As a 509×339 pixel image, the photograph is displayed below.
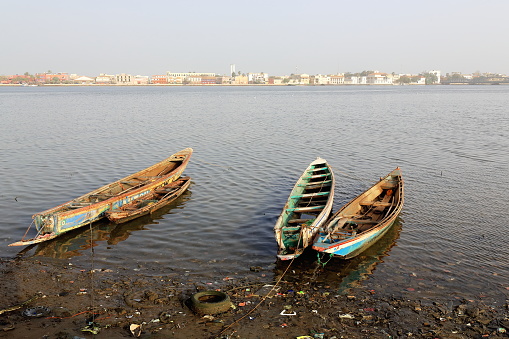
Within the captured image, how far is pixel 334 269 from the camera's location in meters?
13.2

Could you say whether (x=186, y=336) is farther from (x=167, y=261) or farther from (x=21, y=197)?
(x=21, y=197)

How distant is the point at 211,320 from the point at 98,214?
8.31 m

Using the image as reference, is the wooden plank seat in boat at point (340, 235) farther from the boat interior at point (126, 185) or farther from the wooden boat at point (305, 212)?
the boat interior at point (126, 185)

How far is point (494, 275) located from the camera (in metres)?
12.8

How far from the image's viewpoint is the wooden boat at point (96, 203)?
1469cm

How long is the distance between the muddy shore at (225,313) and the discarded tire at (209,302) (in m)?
0.17

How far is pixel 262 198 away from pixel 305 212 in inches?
166

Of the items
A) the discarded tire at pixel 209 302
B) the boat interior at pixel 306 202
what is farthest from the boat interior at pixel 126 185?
the discarded tire at pixel 209 302

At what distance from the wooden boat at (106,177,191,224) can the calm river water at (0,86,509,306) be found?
418 millimetres

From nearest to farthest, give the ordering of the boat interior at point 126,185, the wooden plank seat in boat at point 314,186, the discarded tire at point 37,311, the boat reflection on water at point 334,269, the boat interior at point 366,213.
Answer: the discarded tire at point 37,311, the boat reflection on water at point 334,269, the boat interior at point 366,213, the boat interior at point 126,185, the wooden plank seat in boat at point 314,186

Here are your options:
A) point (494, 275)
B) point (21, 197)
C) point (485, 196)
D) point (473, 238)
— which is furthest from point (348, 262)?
point (21, 197)

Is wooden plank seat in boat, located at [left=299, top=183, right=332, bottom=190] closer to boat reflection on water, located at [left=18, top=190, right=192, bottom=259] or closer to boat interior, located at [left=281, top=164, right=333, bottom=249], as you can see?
boat interior, located at [left=281, top=164, right=333, bottom=249]

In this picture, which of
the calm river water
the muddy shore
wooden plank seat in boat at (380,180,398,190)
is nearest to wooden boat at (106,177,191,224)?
the calm river water

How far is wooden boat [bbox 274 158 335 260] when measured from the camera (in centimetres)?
1330
